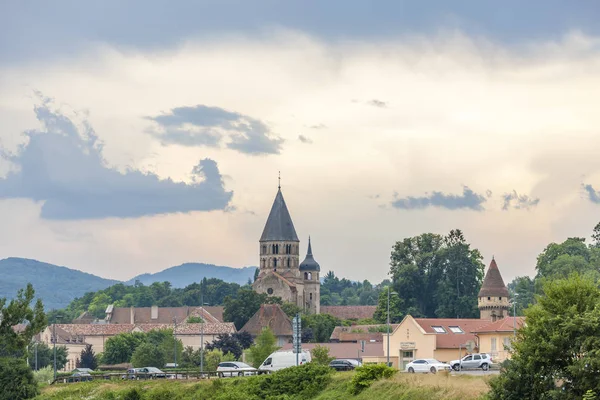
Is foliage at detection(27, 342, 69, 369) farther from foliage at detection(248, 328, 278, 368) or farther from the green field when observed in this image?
the green field

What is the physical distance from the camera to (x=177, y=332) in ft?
526

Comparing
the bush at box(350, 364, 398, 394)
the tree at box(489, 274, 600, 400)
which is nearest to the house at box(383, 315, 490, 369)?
the bush at box(350, 364, 398, 394)

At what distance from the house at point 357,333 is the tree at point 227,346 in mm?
14990

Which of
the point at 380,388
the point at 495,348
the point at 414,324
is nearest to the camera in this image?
the point at 380,388

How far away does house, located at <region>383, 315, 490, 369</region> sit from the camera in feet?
303

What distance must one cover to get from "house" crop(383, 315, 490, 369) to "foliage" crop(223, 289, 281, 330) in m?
74.9

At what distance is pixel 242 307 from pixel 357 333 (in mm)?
23530

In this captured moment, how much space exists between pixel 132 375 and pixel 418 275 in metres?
91.5

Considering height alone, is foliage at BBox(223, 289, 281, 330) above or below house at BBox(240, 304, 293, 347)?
above

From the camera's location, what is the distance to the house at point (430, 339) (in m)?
92.4

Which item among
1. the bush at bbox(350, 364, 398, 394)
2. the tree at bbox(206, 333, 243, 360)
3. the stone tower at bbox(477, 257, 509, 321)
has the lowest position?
the bush at bbox(350, 364, 398, 394)

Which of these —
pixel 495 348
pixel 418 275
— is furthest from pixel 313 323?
pixel 495 348

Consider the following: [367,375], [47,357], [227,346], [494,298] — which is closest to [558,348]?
[367,375]

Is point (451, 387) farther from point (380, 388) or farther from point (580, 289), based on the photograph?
point (580, 289)
